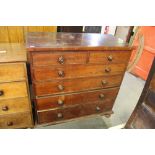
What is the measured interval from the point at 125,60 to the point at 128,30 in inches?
90.8

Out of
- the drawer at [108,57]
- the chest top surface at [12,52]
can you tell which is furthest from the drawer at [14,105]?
the drawer at [108,57]

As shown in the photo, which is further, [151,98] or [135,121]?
[135,121]

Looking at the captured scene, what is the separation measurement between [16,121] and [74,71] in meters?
0.84

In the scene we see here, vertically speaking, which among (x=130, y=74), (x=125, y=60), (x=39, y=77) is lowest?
(x=130, y=74)

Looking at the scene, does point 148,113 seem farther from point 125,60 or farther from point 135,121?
point 125,60

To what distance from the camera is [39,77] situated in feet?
4.54

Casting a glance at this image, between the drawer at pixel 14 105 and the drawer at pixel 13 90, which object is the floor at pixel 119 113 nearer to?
the drawer at pixel 14 105

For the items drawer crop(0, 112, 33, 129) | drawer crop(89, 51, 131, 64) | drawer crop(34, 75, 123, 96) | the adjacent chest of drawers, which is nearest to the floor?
drawer crop(0, 112, 33, 129)

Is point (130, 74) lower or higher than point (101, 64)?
lower

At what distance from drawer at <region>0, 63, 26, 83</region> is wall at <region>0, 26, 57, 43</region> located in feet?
1.59

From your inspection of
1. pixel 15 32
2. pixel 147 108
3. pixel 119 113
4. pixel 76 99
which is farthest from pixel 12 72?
pixel 119 113

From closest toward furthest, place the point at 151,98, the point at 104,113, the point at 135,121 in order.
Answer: the point at 151,98 → the point at 135,121 → the point at 104,113
